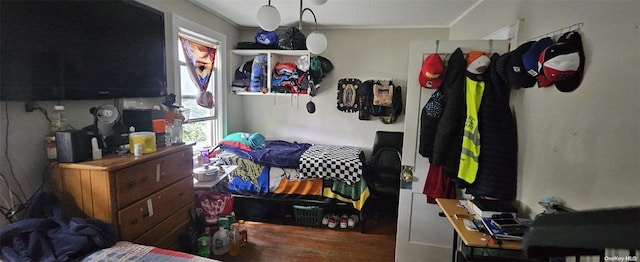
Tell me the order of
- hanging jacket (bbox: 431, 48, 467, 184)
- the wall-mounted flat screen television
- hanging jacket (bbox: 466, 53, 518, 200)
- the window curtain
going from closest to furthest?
the wall-mounted flat screen television, hanging jacket (bbox: 466, 53, 518, 200), hanging jacket (bbox: 431, 48, 467, 184), the window curtain

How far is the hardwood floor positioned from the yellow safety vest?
1122mm

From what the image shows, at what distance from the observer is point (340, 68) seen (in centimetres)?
367

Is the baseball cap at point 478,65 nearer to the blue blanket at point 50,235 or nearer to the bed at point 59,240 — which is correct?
the bed at point 59,240

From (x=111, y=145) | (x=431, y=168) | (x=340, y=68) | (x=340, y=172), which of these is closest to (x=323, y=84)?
(x=340, y=68)

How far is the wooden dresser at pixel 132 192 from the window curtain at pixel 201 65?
3.72ft

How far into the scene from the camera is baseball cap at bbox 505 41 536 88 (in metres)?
1.60

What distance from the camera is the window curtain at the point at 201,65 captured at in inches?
107

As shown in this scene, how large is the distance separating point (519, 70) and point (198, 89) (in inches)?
110

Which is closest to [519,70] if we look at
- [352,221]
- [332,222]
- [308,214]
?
[352,221]

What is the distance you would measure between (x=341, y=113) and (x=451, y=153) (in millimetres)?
1922

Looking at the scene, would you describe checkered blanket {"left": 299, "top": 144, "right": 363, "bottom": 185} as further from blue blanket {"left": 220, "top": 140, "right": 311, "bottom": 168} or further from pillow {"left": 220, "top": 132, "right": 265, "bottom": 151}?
pillow {"left": 220, "top": 132, "right": 265, "bottom": 151}

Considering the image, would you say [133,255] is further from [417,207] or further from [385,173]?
[385,173]

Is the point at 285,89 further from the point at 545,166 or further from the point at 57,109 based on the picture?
the point at 545,166

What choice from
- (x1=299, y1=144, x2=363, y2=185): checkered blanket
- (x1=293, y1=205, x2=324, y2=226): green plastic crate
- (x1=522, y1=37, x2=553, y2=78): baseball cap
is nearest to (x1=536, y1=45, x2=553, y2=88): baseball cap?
(x1=522, y1=37, x2=553, y2=78): baseball cap
